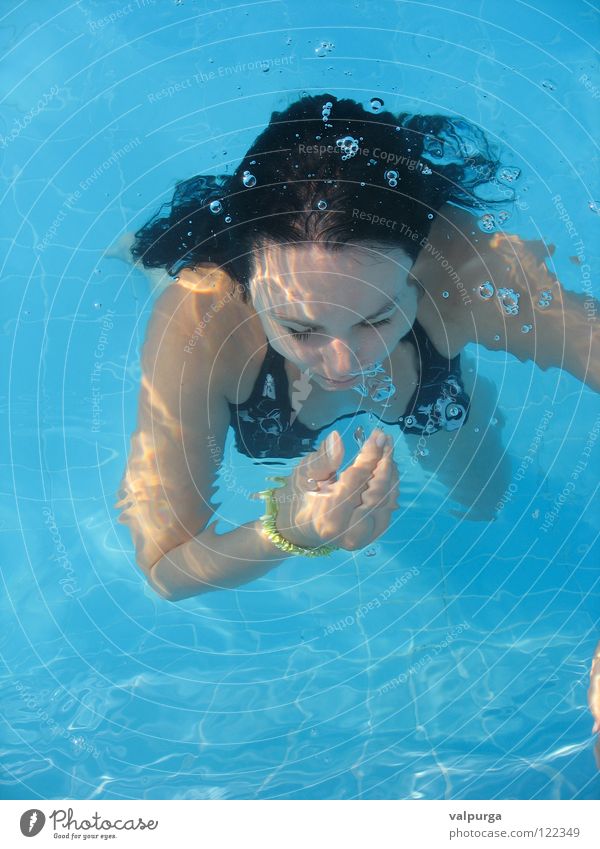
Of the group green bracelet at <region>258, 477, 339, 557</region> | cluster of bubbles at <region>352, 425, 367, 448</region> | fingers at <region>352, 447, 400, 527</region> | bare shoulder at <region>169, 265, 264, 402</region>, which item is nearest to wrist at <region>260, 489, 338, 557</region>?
green bracelet at <region>258, 477, 339, 557</region>

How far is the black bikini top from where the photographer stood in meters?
1.06

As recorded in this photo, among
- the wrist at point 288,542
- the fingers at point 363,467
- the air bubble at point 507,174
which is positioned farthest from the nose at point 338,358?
the air bubble at point 507,174

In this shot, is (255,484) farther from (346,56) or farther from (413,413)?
(346,56)

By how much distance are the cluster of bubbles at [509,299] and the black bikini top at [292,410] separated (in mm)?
113

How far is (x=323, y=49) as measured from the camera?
46.0 inches

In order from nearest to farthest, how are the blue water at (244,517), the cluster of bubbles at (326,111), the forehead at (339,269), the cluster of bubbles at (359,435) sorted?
the forehead at (339,269), the cluster of bubbles at (326,111), the blue water at (244,517), the cluster of bubbles at (359,435)

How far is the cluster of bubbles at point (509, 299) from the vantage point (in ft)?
3.44

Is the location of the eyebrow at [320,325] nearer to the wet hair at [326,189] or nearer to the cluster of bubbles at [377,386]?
the wet hair at [326,189]

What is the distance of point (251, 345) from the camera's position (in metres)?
1.00

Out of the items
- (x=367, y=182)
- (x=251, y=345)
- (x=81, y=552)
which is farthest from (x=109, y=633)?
(x=367, y=182)

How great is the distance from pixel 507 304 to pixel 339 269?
0.38 meters

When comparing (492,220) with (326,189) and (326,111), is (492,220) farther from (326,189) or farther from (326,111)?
(326,189)

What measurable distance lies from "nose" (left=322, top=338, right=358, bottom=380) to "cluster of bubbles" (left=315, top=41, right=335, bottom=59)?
0.59m

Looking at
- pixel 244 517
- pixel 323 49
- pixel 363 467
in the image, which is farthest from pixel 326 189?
pixel 244 517
